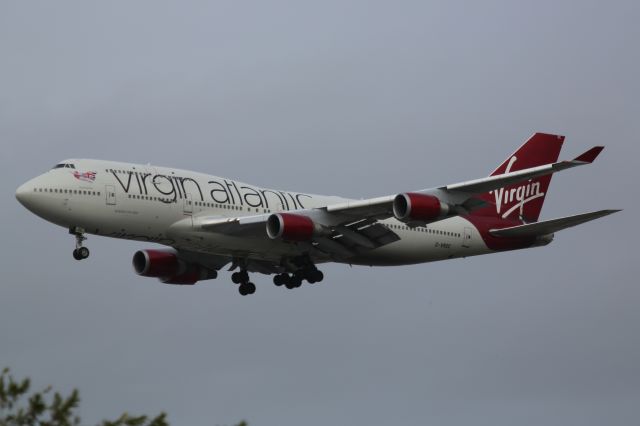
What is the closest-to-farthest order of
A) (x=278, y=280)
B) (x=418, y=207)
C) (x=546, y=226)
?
(x=418, y=207)
(x=546, y=226)
(x=278, y=280)

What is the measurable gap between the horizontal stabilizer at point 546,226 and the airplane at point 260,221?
69 millimetres

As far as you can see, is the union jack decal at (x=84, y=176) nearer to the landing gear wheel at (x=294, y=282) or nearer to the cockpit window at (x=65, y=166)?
the cockpit window at (x=65, y=166)

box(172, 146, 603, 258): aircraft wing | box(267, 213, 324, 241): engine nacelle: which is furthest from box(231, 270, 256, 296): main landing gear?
box(267, 213, 324, 241): engine nacelle

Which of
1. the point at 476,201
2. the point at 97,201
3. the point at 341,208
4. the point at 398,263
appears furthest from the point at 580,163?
the point at 97,201

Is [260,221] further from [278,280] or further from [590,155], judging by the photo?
[590,155]

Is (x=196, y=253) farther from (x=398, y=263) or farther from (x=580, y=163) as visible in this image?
(x=580, y=163)

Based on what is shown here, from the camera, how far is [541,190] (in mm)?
60438

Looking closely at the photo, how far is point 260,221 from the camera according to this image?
163 ft

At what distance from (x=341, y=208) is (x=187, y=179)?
21.7ft

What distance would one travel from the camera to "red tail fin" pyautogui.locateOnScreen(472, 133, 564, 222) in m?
58.5

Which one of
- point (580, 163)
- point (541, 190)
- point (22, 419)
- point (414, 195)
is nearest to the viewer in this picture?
point (22, 419)

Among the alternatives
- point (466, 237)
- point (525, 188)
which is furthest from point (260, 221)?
point (525, 188)

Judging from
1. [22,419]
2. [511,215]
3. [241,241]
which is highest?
[511,215]

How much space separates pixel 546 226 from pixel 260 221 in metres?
13.2
